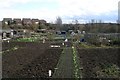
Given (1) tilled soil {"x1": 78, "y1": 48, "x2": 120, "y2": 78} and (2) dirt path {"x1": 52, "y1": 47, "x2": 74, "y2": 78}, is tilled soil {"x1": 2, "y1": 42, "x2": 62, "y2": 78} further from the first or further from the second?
(1) tilled soil {"x1": 78, "y1": 48, "x2": 120, "y2": 78}

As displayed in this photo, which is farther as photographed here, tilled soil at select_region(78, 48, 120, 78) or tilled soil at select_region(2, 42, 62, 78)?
tilled soil at select_region(78, 48, 120, 78)

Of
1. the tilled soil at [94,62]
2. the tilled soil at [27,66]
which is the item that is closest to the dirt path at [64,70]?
the tilled soil at [27,66]

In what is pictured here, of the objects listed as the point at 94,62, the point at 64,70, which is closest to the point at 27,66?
the point at 64,70

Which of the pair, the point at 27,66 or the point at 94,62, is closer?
the point at 27,66

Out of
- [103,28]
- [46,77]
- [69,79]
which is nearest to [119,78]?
[69,79]

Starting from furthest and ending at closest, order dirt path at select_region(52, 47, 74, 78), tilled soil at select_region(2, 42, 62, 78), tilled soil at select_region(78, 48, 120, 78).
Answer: tilled soil at select_region(78, 48, 120, 78)
tilled soil at select_region(2, 42, 62, 78)
dirt path at select_region(52, 47, 74, 78)

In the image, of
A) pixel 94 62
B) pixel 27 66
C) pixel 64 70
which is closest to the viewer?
pixel 64 70

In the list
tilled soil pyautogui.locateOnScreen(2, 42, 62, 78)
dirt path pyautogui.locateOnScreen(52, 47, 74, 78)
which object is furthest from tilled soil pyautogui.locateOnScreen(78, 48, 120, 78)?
tilled soil pyautogui.locateOnScreen(2, 42, 62, 78)

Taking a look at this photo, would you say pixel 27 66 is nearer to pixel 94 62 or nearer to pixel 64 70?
pixel 64 70

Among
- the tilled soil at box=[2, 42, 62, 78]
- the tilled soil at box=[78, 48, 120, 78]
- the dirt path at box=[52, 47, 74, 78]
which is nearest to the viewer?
the dirt path at box=[52, 47, 74, 78]

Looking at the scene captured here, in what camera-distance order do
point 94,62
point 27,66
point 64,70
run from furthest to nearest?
point 94,62, point 27,66, point 64,70

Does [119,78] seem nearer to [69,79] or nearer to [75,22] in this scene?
[69,79]

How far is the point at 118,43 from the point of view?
3875 centimetres

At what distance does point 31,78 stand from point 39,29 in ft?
260
